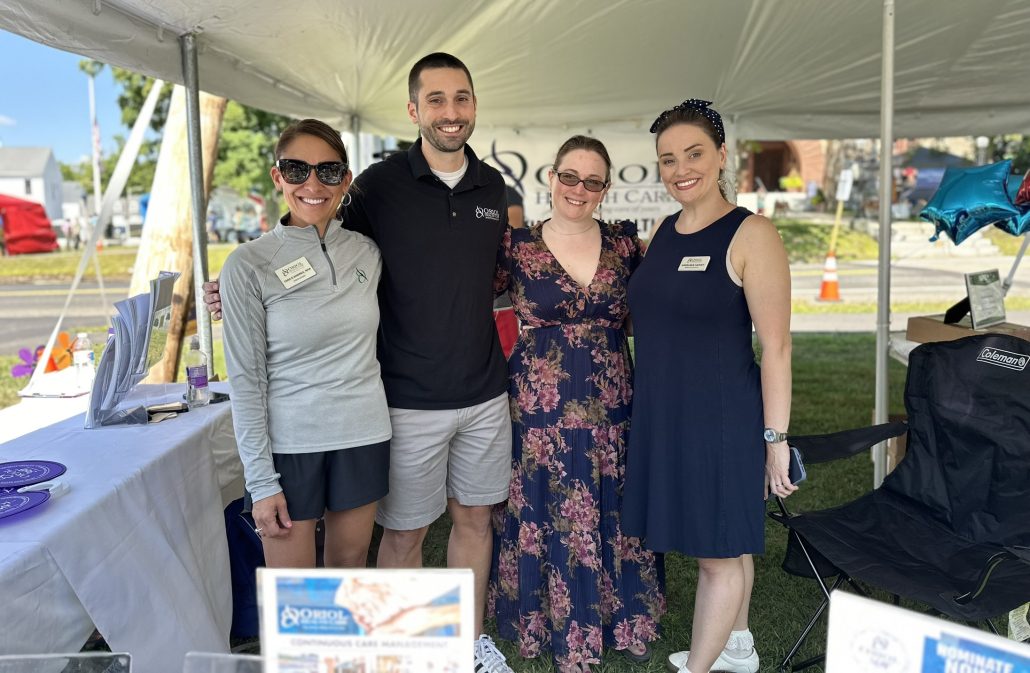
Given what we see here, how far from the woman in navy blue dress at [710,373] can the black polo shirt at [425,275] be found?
45 centimetres

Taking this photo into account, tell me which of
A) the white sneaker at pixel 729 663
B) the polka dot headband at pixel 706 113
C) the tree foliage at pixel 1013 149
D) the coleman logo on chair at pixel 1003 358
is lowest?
the white sneaker at pixel 729 663

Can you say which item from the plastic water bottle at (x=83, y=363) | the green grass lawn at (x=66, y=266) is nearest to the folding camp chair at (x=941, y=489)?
the plastic water bottle at (x=83, y=363)

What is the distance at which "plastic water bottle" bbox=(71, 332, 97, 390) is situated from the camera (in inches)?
122

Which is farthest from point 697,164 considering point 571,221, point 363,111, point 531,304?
point 363,111

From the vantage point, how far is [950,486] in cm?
236

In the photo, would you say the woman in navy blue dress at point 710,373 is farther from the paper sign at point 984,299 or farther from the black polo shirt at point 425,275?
the paper sign at point 984,299

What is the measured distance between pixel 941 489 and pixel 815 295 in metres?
10.6

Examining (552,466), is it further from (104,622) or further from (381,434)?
(104,622)

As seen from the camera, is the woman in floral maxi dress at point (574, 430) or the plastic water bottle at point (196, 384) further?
the plastic water bottle at point (196, 384)

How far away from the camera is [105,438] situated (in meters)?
2.10

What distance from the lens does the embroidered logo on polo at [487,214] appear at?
6.70 ft

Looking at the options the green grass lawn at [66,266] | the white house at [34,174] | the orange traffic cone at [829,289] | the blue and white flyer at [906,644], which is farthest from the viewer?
the white house at [34,174]

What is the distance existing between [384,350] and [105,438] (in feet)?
2.72

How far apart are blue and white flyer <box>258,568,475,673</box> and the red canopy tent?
1424 cm
